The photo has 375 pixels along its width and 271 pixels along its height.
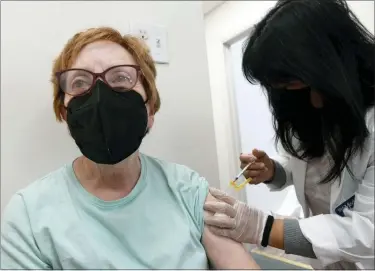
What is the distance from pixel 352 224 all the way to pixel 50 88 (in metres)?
1.11

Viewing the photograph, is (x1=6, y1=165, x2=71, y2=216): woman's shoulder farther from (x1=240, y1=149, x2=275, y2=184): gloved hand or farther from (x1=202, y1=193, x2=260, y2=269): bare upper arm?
(x1=240, y1=149, x2=275, y2=184): gloved hand

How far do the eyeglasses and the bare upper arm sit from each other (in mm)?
501

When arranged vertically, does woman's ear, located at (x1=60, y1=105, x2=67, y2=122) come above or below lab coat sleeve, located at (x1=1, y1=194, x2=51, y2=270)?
above

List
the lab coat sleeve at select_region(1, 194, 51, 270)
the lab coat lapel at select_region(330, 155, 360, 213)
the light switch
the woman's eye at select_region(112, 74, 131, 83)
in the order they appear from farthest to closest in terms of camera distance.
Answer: the light switch
the lab coat lapel at select_region(330, 155, 360, 213)
the woman's eye at select_region(112, 74, 131, 83)
the lab coat sleeve at select_region(1, 194, 51, 270)

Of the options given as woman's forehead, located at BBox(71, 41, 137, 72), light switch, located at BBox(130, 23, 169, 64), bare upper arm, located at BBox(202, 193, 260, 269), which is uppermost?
light switch, located at BBox(130, 23, 169, 64)

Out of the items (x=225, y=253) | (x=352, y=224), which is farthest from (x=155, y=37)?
(x=352, y=224)

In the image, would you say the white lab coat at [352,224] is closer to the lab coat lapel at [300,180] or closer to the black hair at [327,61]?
the black hair at [327,61]

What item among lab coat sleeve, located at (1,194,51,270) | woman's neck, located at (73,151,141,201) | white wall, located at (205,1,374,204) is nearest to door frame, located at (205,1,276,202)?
white wall, located at (205,1,374,204)

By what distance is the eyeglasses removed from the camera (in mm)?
938

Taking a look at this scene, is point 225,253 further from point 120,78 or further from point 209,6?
point 209,6

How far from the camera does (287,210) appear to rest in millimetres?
1496

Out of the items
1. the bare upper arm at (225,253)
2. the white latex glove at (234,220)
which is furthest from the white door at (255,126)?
the bare upper arm at (225,253)

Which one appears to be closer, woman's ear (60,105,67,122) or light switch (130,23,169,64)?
woman's ear (60,105,67,122)

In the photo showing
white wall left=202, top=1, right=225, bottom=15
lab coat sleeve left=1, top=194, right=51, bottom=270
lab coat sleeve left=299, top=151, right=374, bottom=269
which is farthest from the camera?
white wall left=202, top=1, right=225, bottom=15
